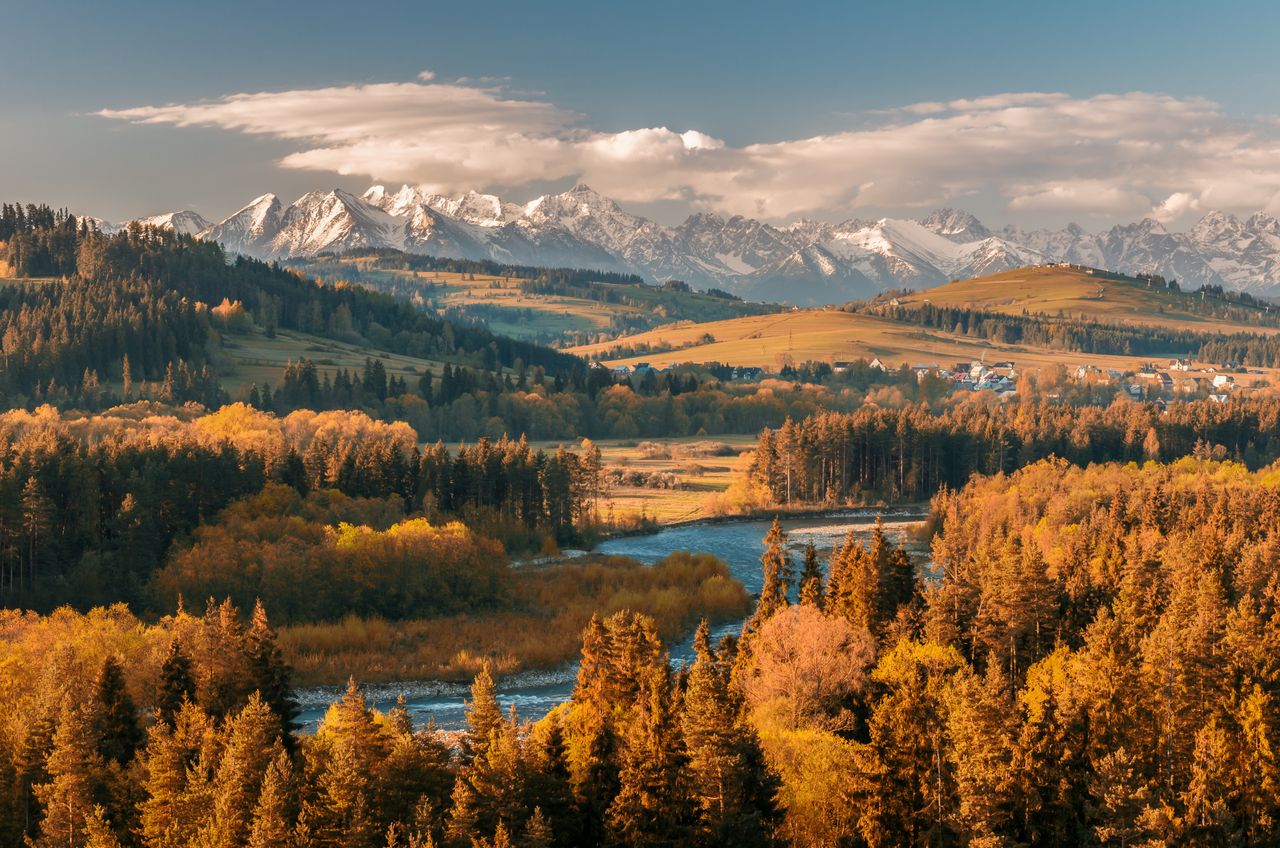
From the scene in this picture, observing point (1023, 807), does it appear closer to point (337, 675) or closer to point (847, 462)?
point (337, 675)

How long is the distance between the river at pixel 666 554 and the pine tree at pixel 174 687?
14.6 meters

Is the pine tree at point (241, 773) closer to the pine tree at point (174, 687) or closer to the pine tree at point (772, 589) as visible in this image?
the pine tree at point (174, 687)

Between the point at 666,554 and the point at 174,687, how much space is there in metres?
78.7

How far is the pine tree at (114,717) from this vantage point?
60.0 meters

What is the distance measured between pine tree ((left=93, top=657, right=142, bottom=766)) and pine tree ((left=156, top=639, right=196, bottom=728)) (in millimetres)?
1427

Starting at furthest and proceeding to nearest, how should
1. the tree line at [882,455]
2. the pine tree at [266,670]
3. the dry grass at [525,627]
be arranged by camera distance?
the tree line at [882,455] < the dry grass at [525,627] < the pine tree at [266,670]

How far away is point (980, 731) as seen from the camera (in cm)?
5759

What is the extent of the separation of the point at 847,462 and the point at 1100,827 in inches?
5156

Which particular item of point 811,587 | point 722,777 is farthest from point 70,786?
point 811,587

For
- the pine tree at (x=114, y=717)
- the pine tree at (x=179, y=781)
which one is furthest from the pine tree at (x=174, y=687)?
the pine tree at (x=179, y=781)

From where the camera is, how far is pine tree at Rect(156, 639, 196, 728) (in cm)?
6225

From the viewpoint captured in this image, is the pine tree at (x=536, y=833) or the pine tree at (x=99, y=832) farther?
the pine tree at (x=99, y=832)

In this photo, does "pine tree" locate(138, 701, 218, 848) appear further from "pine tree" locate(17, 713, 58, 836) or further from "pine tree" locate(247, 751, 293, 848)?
"pine tree" locate(17, 713, 58, 836)

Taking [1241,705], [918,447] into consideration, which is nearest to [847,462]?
[918,447]
